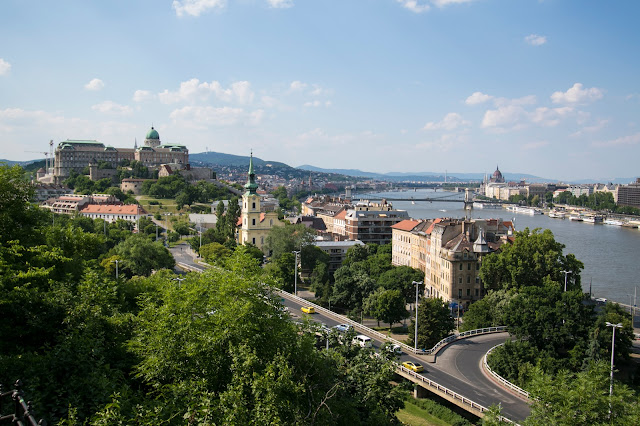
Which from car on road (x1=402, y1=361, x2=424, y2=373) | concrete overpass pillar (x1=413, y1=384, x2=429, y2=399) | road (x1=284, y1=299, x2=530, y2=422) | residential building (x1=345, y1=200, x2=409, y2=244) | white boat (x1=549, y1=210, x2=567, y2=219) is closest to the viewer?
road (x1=284, y1=299, x2=530, y2=422)

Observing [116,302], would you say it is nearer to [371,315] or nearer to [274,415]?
[274,415]

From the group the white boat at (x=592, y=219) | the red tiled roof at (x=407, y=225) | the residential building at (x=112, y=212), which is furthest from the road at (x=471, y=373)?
the white boat at (x=592, y=219)

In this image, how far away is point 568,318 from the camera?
26.1 meters

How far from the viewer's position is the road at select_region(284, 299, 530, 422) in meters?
20.9

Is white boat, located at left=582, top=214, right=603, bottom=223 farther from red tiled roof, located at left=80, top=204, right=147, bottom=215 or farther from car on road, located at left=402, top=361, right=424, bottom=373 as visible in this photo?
car on road, located at left=402, top=361, right=424, bottom=373

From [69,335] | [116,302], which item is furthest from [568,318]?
[69,335]

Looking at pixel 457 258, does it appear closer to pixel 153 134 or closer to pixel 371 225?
pixel 371 225

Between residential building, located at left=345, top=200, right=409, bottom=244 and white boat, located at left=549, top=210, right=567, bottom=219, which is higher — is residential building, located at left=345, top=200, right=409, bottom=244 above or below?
above

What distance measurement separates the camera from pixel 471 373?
2428 centimetres

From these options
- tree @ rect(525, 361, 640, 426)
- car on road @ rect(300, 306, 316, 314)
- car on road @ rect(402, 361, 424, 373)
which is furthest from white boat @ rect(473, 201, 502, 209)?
tree @ rect(525, 361, 640, 426)

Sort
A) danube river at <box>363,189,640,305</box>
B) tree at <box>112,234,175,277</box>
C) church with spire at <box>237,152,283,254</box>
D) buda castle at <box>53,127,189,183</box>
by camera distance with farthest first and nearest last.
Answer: buda castle at <box>53,127,189,183</box> < church with spire at <box>237,152,283,254</box> < danube river at <box>363,189,640,305</box> < tree at <box>112,234,175,277</box>

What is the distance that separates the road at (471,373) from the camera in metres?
20.9

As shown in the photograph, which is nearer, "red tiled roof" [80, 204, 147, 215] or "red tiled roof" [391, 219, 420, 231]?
"red tiled roof" [391, 219, 420, 231]

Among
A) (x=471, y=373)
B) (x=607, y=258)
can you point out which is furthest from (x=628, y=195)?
(x=471, y=373)
